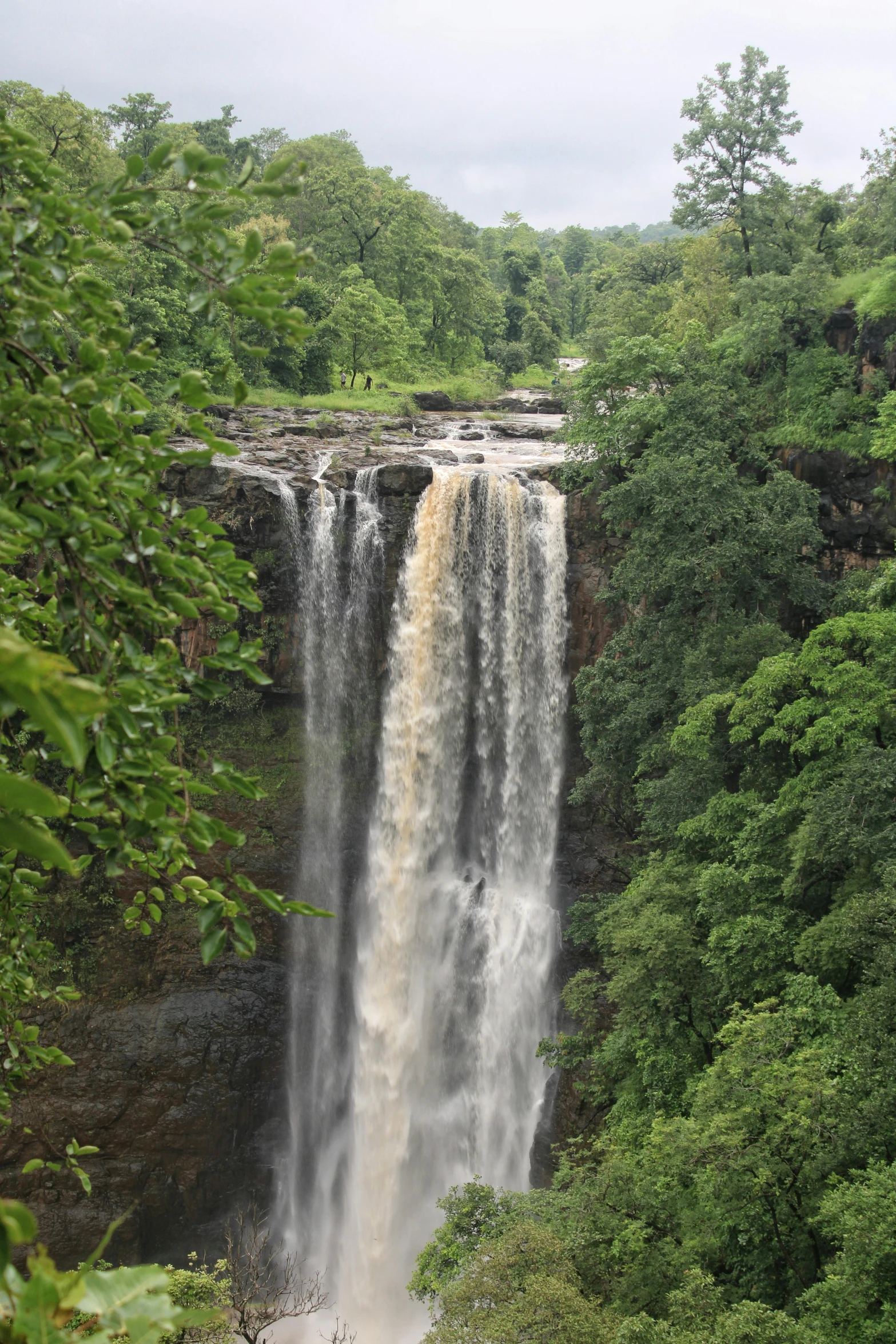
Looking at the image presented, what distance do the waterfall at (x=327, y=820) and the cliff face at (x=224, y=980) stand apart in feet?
0.88

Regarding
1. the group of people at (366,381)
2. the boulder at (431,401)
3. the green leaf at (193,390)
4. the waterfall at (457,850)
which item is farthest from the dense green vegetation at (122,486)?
the group of people at (366,381)

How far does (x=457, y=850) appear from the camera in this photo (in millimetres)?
→ 19656

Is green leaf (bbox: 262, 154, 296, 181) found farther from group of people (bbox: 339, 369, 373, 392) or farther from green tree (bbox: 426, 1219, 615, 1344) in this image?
group of people (bbox: 339, 369, 373, 392)

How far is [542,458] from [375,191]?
24.8 meters

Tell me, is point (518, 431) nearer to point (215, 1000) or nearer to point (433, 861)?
point (433, 861)

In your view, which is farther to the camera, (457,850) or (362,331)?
(362,331)

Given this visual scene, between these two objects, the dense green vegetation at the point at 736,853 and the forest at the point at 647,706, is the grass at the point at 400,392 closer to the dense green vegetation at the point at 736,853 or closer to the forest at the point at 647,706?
the forest at the point at 647,706

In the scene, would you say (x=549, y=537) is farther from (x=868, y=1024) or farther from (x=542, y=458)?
(x=868, y=1024)

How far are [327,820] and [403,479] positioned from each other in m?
7.77

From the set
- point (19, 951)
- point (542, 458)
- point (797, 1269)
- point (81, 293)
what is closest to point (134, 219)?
point (81, 293)

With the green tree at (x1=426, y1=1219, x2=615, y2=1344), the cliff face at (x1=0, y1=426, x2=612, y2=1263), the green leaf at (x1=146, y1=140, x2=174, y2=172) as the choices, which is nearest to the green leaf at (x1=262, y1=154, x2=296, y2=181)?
the green leaf at (x1=146, y1=140, x2=174, y2=172)

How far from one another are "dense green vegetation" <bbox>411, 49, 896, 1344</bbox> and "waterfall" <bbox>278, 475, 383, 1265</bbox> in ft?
13.8

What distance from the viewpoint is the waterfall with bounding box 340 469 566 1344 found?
18359 mm

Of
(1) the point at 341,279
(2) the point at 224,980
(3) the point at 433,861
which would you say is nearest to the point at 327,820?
(3) the point at 433,861
